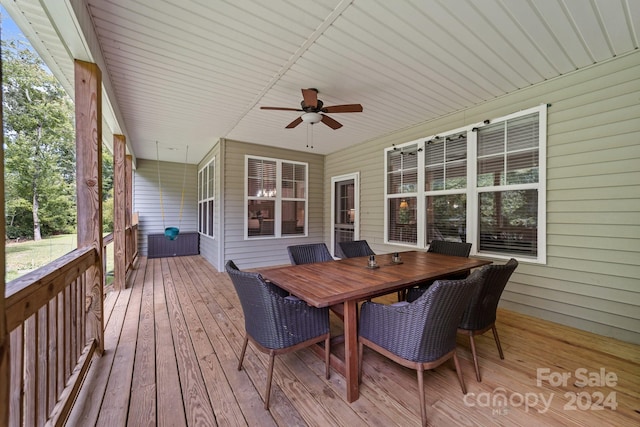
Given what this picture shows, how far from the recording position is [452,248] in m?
3.38

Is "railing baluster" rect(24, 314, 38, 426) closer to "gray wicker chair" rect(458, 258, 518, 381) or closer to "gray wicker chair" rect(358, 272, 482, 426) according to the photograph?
"gray wicker chair" rect(358, 272, 482, 426)

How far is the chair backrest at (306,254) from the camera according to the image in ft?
9.70

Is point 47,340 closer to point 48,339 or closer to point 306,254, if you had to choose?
point 48,339

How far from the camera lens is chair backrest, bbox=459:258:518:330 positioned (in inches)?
74.6

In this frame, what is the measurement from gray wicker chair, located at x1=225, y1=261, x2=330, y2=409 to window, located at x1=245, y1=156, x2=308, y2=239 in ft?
13.1

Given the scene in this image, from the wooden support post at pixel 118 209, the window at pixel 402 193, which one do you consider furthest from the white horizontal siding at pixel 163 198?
the window at pixel 402 193

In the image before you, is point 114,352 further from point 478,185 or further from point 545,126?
point 545,126

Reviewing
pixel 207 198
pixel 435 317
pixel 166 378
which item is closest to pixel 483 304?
pixel 435 317

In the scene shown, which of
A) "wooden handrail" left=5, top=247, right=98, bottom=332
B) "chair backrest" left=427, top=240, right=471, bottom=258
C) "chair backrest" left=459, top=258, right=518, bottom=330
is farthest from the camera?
"chair backrest" left=427, top=240, right=471, bottom=258

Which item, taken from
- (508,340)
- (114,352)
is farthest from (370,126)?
(114,352)

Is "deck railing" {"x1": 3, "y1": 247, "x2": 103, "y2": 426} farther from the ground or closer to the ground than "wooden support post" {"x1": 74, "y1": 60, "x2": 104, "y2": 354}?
closer to the ground

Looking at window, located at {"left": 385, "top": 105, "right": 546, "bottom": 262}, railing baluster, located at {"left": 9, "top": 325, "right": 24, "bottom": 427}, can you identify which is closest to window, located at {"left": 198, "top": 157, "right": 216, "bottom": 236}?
window, located at {"left": 385, "top": 105, "right": 546, "bottom": 262}

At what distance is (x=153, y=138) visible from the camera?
554 cm

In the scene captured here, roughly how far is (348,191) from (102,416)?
206 inches
